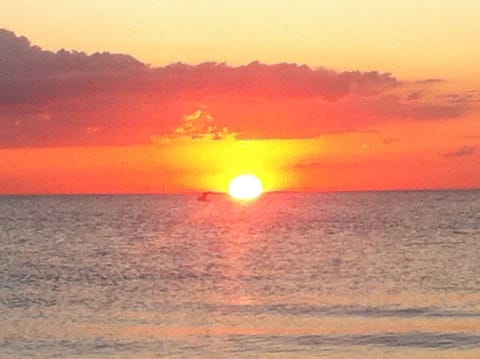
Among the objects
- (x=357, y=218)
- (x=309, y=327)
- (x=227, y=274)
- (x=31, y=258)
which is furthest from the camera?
(x=357, y=218)

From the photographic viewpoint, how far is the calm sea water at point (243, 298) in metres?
29.4

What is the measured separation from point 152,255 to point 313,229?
3315 cm

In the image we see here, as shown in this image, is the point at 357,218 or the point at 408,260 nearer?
the point at 408,260

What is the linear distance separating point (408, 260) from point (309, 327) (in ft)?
83.0

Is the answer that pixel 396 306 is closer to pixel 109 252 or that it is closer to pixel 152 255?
pixel 152 255

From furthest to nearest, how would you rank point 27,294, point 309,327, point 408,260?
point 408,260, point 27,294, point 309,327

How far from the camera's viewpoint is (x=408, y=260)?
56500mm

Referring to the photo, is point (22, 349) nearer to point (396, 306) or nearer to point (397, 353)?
point (397, 353)

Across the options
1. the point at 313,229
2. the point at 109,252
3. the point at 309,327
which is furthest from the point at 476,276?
the point at 313,229

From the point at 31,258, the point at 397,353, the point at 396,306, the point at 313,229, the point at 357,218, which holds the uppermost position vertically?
the point at 357,218

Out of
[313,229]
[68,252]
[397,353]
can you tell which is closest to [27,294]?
[397,353]

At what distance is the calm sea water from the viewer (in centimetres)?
2938

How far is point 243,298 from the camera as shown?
40.5 m

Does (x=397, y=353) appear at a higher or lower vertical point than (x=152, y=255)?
lower
